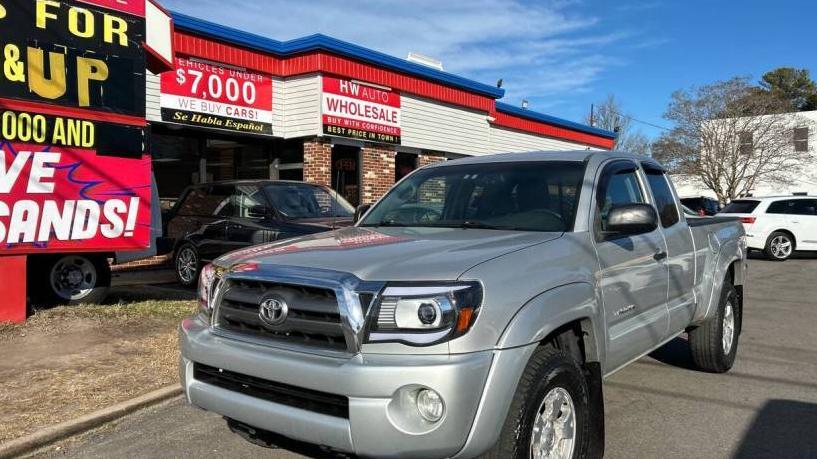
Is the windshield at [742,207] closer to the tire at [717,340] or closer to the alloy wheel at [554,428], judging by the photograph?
the tire at [717,340]

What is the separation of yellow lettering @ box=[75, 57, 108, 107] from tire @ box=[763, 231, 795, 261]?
15.5 m

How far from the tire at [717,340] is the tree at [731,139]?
97.0ft

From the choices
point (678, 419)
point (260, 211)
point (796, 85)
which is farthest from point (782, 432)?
point (796, 85)

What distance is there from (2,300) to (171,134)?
6379mm

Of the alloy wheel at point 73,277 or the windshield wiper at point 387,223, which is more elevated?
the windshield wiper at point 387,223

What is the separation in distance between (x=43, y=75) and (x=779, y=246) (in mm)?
16239

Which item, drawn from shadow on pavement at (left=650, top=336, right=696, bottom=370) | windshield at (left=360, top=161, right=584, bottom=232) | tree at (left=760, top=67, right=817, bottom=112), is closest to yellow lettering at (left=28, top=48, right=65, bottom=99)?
windshield at (left=360, top=161, right=584, bottom=232)

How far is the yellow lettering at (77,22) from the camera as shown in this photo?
6922mm

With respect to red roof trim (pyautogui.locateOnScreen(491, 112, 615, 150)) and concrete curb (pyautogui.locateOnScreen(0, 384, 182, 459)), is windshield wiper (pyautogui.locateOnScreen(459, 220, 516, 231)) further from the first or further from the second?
red roof trim (pyautogui.locateOnScreen(491, 112, 615, 150))

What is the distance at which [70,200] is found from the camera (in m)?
6.97

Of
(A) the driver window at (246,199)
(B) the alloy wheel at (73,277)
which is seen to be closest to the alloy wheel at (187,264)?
(A) the driver window at (246,199)

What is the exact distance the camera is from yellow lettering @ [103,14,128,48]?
725 centimetres

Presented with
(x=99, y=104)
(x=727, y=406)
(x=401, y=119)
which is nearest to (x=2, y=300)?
(x=99, y=104)

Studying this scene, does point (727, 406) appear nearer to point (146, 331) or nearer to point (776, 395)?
point (776, 395)
